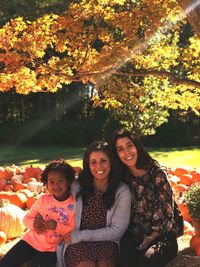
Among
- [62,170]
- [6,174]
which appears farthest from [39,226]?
[6,174]

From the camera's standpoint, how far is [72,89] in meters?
21.4

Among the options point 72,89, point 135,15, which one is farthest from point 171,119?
point 135,15

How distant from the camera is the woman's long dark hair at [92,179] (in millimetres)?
3352

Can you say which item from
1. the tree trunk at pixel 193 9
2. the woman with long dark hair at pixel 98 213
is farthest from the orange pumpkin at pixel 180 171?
the woman with long dark hair at pixel 98 213

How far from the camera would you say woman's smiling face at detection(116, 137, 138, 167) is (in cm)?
346

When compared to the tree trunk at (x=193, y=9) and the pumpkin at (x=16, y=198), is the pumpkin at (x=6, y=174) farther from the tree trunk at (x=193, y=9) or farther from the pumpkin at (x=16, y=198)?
the tree trunk at (x=193, y=9)

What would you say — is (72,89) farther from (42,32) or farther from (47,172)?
(47,172)

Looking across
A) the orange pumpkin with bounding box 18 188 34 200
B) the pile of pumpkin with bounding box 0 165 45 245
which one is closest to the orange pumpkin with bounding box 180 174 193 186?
the pile of pumpkin with bounding box 0 165 45 245

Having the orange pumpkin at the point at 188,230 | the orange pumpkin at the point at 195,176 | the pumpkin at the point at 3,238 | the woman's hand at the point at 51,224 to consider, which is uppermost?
the woman's hand at the point at 51,224

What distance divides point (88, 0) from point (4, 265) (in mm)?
2929

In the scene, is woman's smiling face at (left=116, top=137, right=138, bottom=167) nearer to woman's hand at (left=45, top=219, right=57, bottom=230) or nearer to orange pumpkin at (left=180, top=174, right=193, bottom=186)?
woman's hand at (left=45, top=219, right=57, bottom=230)

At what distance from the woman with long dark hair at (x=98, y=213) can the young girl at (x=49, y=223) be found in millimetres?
105

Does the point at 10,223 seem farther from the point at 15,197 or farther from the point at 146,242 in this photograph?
the point at 146,242

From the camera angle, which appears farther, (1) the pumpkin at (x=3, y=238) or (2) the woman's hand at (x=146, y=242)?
(1) the pumpkin at (x=3, y=238)
